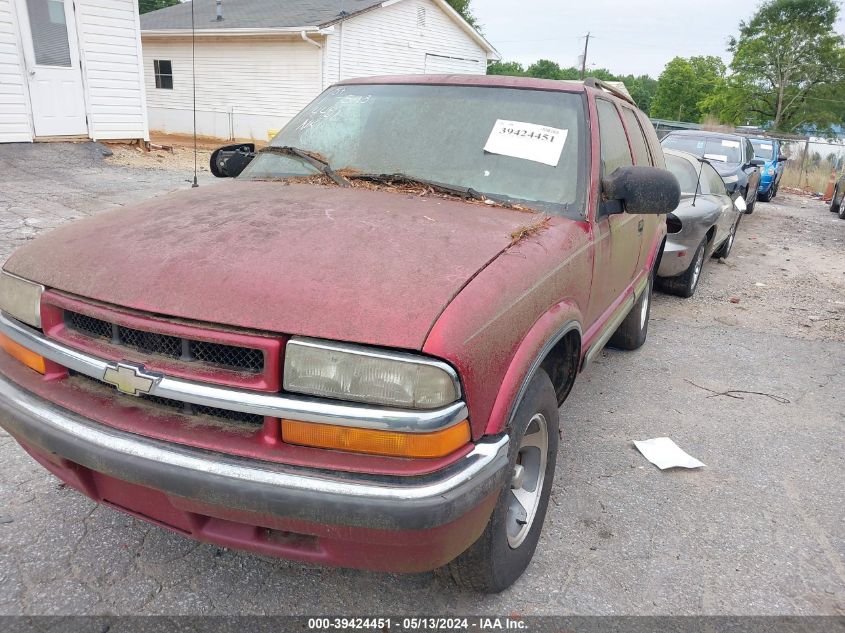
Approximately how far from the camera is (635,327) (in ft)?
15.7

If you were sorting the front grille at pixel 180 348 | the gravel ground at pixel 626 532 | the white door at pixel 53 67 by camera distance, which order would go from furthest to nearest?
the white door at pixel 53 67 < the gravel ground at pixel 626 532 < the front grille at pixel 180 348

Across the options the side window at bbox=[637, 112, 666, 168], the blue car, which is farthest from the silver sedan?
the blue car

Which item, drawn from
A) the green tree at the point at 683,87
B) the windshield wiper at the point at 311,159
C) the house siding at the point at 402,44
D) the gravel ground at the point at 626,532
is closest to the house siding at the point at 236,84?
the house siding at the point at 402,44

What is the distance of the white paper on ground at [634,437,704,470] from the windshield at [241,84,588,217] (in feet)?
4.91

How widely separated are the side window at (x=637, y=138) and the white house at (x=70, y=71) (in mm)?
11406

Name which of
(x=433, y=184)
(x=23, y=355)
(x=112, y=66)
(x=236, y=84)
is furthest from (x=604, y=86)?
(x=236, y=84)

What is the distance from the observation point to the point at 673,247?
6.14 m

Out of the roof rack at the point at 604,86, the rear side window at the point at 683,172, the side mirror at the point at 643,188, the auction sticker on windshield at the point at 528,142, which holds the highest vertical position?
the roof rack at the point at 604,86

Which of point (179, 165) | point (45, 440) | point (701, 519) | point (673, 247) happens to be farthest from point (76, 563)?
point (179, 165)

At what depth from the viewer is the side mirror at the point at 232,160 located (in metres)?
3.72

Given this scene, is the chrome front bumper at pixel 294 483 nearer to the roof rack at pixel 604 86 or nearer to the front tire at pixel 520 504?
the front tire at pixel 520 504

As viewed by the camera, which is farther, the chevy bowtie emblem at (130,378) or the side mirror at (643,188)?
the side mirror at (643,188)

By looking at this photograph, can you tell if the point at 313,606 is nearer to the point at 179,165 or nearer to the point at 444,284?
the point at 444,284

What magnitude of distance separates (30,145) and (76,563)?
451 inches
